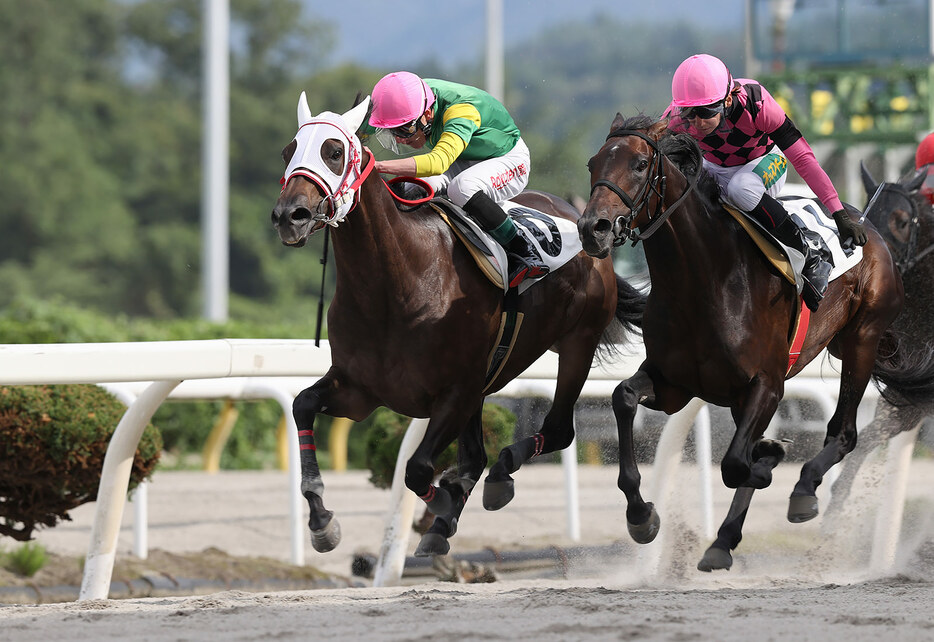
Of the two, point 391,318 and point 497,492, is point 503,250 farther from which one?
point 497,492

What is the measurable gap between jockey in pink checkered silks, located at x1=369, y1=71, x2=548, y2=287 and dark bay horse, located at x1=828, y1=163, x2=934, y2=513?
6.36 feet

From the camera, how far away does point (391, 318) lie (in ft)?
14.6

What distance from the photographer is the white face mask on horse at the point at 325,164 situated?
160 inches

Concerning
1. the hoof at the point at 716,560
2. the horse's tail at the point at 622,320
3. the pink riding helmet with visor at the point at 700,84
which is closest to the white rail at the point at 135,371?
the horse's tail at the point at 622,320

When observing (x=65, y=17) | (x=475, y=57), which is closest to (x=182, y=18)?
(x=65, y=17)

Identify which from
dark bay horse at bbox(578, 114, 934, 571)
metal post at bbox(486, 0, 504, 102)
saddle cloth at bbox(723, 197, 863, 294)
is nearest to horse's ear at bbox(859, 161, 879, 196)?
saddle cloth at bbox(723, 197, 863, 294)

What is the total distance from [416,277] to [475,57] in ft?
167

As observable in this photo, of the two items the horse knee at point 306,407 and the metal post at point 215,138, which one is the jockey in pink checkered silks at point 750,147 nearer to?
the horse knee at point 306,407

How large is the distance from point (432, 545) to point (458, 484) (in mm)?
371

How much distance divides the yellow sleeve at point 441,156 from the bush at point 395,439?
2076 millimetres

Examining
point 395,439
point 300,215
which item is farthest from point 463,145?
point 395,439

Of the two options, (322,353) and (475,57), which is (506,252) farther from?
(475,57)

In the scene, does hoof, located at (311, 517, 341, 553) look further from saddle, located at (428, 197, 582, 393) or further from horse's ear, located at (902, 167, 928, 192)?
horse's ear, located at (902, 167, 928, 192)

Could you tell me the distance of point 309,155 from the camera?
409 cm
